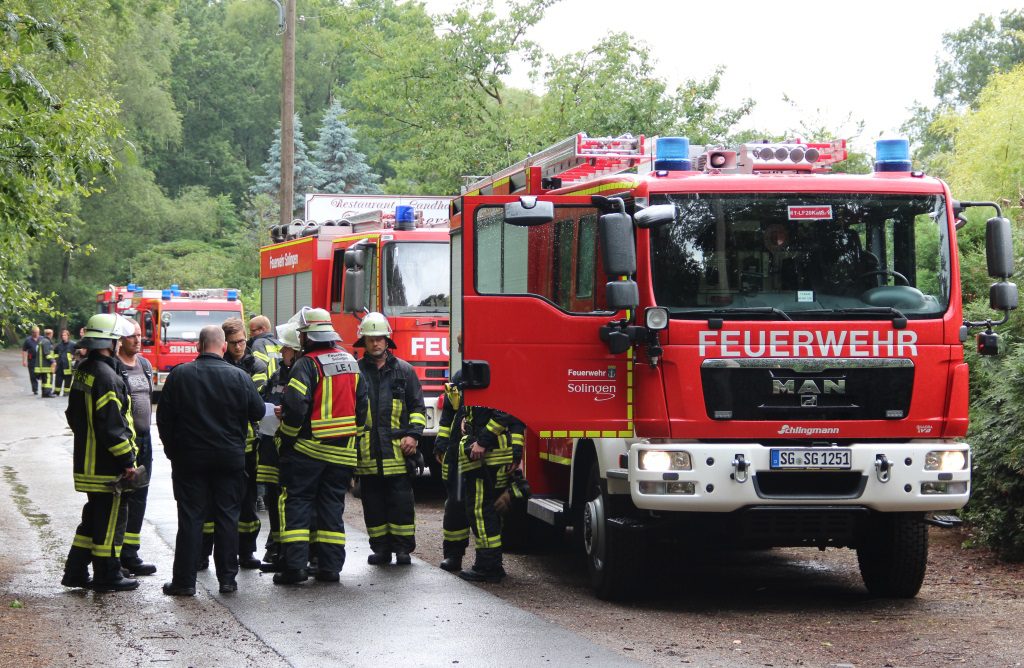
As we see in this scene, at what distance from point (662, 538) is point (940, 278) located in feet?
7.90

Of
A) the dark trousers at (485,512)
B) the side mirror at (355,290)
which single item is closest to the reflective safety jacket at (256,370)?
the dark trousers at (485,512)

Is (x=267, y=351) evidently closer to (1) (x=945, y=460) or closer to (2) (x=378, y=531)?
(2) (x=378, y=531)

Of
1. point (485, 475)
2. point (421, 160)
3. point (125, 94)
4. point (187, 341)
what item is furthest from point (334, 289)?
point (125, 94)

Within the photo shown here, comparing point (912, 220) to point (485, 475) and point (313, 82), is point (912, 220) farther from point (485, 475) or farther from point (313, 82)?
point (313, 82)

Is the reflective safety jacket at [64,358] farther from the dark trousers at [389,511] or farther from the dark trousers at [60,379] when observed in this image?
the dark trousers at [389,511]

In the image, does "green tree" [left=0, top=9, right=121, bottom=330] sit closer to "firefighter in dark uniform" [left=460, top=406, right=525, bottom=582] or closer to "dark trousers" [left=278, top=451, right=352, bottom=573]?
"dark trousers" [left=278, top=451, right=352, bottom=573]

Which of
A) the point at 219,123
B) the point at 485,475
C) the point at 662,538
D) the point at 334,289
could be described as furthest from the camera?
the point at 219,123

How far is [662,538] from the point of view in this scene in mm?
9375

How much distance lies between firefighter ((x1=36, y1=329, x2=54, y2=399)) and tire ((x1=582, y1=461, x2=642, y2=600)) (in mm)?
27796

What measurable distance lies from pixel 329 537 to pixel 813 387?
3.44 metres

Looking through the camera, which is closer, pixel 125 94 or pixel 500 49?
pixel 500 49

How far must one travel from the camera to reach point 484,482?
10125mm

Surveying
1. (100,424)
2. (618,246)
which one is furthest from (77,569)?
(618,246)

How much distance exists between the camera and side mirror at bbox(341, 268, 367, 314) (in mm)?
15750
